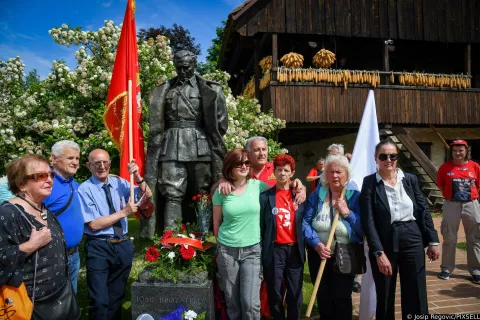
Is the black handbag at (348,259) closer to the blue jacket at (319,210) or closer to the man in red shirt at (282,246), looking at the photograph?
the blue jacket at (319,210)

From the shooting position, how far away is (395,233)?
9.49 feet

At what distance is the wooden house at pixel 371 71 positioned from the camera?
38.2 ft

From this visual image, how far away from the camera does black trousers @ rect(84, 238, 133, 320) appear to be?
2982 millimetres

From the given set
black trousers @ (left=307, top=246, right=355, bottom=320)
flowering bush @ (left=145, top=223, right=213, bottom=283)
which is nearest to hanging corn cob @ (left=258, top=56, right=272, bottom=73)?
flowering bush @ (left=145, top=223, right=213, bottom=283)

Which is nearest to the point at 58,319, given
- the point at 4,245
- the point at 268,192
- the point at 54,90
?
the point at 4,245

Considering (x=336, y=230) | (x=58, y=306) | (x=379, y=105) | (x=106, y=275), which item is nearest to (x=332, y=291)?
(x=336, y=230)

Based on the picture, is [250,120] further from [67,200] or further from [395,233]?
[67,200]

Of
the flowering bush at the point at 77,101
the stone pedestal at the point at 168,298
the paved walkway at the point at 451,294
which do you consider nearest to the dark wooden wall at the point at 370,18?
the flowering bush at the point at 77,101

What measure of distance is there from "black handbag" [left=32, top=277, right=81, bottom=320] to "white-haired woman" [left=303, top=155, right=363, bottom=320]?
5.80 feet

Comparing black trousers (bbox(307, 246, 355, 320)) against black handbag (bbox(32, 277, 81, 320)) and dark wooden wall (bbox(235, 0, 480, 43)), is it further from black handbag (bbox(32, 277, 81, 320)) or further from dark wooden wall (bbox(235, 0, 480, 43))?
dark wooden wall (bbox(235, 0, 480, 43))

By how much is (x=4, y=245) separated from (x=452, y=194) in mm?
5311

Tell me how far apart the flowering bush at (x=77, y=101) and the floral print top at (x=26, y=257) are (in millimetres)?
5010

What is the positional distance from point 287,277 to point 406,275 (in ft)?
3.12

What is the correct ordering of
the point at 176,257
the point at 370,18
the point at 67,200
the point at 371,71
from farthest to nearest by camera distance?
the point at 370,18 < the point at 371,71 < the point at 176,257 < the point at 67,200
